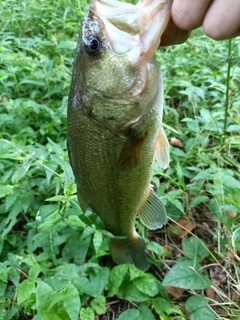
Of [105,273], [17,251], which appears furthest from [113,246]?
[17,251]

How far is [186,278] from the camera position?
2229 millimetres

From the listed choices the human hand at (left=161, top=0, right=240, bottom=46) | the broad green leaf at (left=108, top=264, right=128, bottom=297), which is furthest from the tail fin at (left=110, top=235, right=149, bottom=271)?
the human hand at (left=161, top=0, right=240, bottom=46)

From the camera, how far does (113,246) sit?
223 centimetres

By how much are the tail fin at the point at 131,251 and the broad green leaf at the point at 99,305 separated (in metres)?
0.20

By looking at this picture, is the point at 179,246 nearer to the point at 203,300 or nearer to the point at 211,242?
the point at 211,242

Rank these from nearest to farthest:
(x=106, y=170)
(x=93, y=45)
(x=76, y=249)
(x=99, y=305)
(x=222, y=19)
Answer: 1. (x=222, y=19)
2. (x=93, y=45)
3. (x=106, y=170)
4. (x=99, y=305)
5. (x=76, y=249)

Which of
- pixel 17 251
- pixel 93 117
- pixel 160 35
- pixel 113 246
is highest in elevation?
pixel 160 35

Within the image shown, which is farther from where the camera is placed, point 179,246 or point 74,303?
point 179,246

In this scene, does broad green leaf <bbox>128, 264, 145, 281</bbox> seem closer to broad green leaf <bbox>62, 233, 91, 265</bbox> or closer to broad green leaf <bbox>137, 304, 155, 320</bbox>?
broad green leaf <bbox>137, 304, 155, 320</bbox>

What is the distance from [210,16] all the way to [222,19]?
0.13ft

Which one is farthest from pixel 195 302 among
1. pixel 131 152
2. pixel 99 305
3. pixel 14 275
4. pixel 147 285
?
pixel 131 152

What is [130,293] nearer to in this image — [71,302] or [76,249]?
[76,249]

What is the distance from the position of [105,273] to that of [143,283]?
0.21m

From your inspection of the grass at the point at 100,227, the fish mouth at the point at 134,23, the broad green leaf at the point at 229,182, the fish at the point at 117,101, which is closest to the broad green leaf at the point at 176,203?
the grass at the point at 100,227
